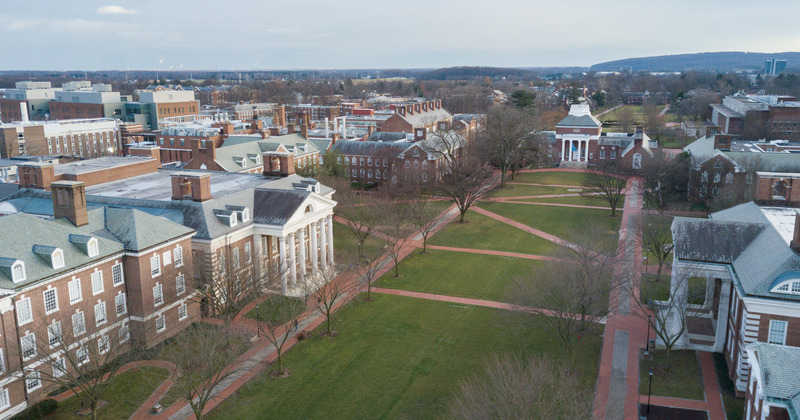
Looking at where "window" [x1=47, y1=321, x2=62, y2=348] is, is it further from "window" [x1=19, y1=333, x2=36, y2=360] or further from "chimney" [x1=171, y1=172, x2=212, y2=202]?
"chimney" [x1=171, y1=172, x2=212, y2=202]

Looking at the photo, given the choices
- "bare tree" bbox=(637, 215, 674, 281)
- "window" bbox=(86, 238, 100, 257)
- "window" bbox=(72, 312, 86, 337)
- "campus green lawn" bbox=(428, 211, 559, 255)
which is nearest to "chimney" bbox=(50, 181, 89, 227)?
"window" bbox=(86, 238, 100, 257)

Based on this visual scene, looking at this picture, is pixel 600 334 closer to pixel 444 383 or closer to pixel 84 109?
pixel 444 383

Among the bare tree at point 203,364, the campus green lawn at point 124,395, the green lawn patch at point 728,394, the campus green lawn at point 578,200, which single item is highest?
the bare tree at point 203,364

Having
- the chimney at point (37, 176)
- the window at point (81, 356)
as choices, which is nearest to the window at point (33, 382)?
the window at point (81, 356)

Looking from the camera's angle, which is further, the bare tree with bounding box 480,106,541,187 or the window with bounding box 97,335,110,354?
the bare tree with bounding box 480,106,541,187

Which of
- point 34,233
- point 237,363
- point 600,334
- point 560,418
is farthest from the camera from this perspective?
point 600,334

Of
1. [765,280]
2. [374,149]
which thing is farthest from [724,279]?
[374,149]

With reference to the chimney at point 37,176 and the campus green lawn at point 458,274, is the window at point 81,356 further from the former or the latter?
the campus green lawn at point 458,274
